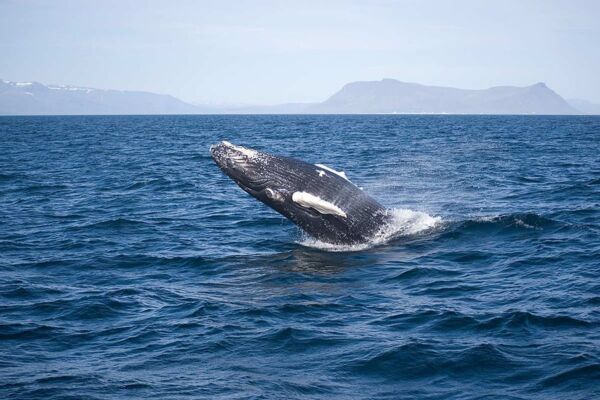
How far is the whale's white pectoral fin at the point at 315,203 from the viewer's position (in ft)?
46.2

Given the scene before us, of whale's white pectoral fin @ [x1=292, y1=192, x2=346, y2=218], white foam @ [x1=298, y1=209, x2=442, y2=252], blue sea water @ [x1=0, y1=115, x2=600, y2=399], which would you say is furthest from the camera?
white foam @ [x1=298, y1=209, x2=442, y2=252]

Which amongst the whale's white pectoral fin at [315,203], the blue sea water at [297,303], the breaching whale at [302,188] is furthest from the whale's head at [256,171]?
the blue sea water at [297,303]

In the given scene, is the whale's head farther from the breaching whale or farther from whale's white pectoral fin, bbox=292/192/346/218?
whale's white pectoral fin, bbox=292/192/346/218

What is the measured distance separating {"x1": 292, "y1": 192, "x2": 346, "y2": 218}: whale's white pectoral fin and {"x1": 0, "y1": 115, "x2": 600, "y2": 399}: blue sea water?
1.13m

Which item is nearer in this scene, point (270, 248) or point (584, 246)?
point (584, 246)

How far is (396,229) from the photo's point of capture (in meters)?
17.2

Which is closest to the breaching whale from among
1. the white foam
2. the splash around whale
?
the splash around whale

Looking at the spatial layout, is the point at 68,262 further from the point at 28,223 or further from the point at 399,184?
the point at 399,184

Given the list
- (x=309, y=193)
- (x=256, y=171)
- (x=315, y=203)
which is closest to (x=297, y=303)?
(x=315, y=203)

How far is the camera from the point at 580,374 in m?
8.52

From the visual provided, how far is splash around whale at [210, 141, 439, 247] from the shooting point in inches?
588

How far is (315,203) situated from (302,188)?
2.87ft

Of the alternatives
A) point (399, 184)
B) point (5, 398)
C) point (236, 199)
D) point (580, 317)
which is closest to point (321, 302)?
point (580, 317)

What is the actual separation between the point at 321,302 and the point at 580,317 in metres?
4.15
